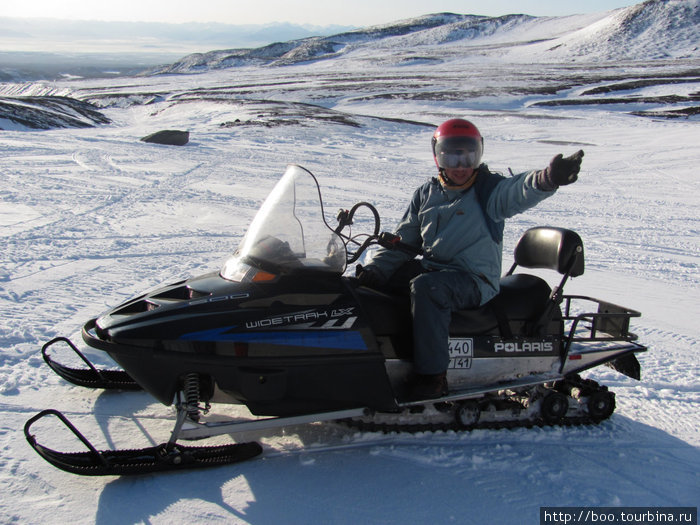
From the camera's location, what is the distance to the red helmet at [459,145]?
3.28m

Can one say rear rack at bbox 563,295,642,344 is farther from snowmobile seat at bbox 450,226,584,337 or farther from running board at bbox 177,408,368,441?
running board at bbox 177,408,368,441

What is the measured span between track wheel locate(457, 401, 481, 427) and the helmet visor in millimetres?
1412

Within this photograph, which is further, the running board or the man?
the man

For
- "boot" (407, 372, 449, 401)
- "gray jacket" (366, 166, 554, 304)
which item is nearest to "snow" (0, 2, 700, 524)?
"boot" (407, 372, 449, 401)

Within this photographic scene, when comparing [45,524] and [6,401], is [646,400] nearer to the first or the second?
[45,524]

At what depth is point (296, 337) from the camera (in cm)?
300

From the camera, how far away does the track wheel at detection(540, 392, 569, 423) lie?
360 centimetres

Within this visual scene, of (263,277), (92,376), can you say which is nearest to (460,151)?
(263,277)

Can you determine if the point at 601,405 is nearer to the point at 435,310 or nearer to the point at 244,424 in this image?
the point at 435,310

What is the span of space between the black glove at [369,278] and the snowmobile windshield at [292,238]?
1.06 ft

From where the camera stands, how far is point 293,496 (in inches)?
112

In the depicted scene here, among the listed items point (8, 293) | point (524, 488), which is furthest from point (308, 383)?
point (8, 293)

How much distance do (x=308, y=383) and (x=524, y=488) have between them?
4.07 feet

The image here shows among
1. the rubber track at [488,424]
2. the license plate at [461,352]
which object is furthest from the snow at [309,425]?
the license plate at [461,352]
